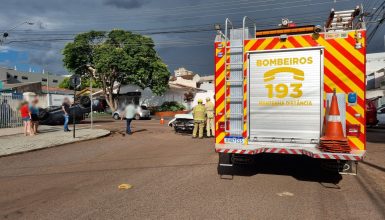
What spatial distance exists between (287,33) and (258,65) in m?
0.92

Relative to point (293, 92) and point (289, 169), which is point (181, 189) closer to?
point (293, 92)

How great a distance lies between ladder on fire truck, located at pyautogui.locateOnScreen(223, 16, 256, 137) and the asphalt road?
3.64ft

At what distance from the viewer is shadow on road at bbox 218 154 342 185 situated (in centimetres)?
719

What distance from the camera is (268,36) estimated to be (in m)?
7.13

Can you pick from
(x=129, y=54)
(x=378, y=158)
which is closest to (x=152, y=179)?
(x=378, y=158)

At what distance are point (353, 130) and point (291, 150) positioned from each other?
1146 millimetres

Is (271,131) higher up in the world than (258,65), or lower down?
lower down

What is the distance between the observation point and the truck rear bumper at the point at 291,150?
5957 mm

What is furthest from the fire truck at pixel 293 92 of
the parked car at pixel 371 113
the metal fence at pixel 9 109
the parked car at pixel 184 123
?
the metal fence at pixel 9 109

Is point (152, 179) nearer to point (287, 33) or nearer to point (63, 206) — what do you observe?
point (63, 206)

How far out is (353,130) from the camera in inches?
248

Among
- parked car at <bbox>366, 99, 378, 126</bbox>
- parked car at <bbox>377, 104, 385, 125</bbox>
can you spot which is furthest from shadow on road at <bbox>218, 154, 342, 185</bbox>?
parked car at <bbox>377, 104, 385, 125</bbox>

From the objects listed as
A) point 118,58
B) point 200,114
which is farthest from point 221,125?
point 118,58

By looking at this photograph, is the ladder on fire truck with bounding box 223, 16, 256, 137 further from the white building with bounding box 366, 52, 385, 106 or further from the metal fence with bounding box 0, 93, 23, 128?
the white building with bounding box 366, 52, 385, 106
